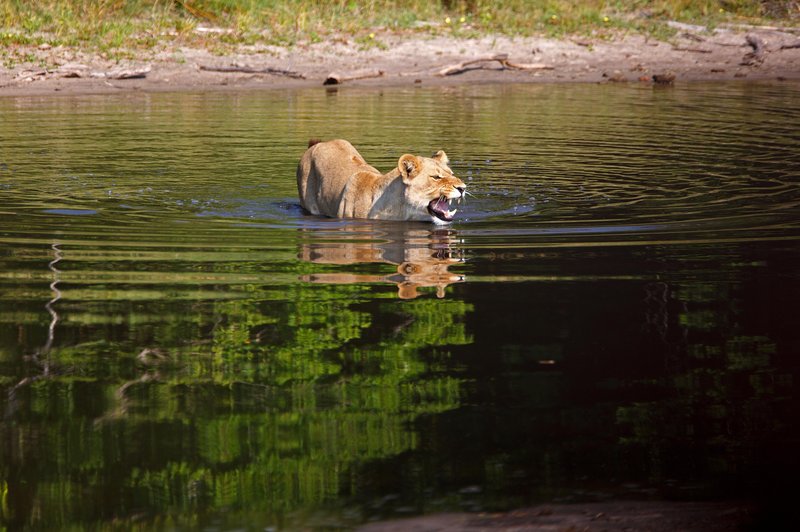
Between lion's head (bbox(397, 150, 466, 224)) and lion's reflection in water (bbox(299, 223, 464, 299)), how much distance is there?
0.56 feet

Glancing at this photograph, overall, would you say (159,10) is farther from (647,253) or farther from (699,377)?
(699,377)

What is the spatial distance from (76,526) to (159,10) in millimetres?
21462

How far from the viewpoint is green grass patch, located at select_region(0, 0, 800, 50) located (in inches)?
897

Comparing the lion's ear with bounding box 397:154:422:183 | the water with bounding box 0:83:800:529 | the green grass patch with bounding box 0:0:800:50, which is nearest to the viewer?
the water with bounding box 0:83:800:529

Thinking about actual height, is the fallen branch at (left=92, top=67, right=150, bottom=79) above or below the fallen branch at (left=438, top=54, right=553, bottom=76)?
below

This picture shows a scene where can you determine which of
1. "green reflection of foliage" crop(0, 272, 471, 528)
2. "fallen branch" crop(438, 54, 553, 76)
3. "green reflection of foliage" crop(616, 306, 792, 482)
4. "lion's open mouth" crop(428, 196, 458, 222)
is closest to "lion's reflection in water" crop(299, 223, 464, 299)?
"lion's open mouth" crop(428, 196, 458, 222)

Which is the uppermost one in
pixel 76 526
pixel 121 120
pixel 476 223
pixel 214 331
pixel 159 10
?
pixel 159 10

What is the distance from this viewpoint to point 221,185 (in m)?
12.3

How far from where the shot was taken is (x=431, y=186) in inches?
383

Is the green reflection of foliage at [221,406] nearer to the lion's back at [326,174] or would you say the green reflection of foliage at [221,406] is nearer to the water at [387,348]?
the water at [387,348]

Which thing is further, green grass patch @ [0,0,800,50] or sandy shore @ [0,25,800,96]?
green grass patch @ [0,0,800,50]

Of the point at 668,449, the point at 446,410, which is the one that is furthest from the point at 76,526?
the point at 668,449

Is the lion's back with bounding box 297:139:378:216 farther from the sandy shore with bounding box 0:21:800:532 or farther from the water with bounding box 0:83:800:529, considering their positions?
the sandy shore with bounding box 0:21:800:532

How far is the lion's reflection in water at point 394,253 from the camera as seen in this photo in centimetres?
767
